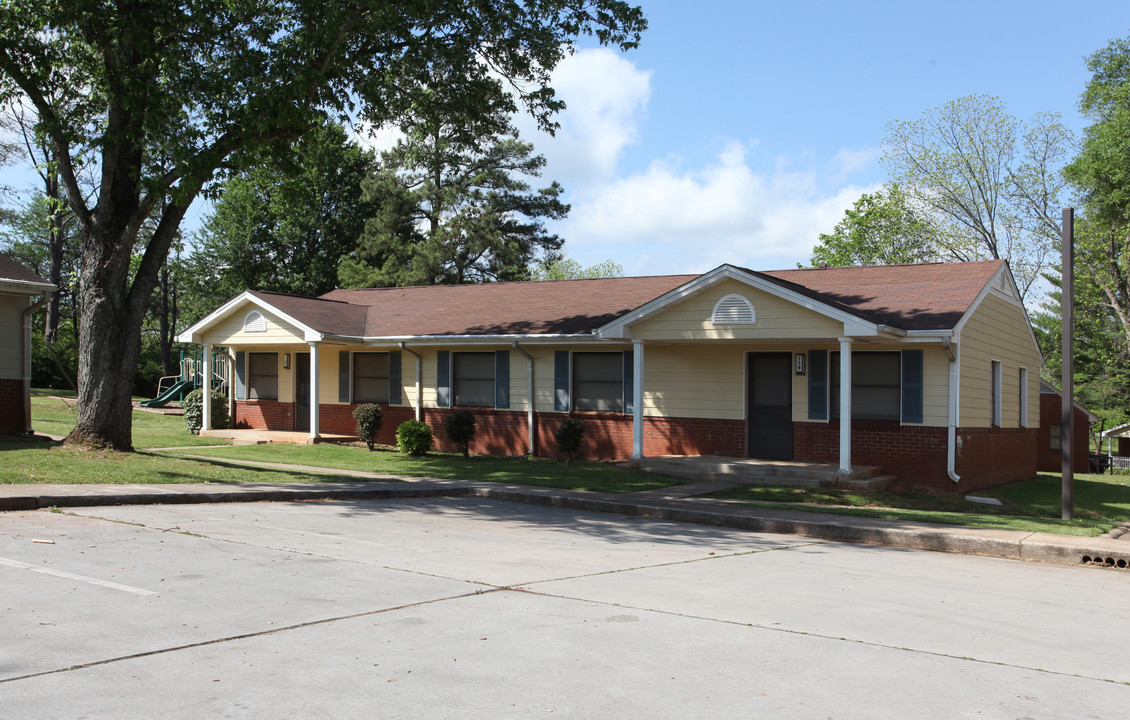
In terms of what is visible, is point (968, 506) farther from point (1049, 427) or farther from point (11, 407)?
point (11, 407)

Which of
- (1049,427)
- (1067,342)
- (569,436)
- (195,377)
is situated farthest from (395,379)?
(1049,427)

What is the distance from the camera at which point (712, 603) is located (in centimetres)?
759

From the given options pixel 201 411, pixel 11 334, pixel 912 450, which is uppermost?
pixel 11 334

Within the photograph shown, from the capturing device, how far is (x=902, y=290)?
64.5 ft

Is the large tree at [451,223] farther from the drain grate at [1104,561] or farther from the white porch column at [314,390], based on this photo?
the drain grate at [1104,561]

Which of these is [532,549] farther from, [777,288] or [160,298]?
[160,298]

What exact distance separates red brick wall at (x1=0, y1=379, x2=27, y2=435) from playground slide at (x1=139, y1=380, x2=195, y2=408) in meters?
16.0

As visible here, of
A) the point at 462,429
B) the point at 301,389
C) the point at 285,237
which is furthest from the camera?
the point at 285,237

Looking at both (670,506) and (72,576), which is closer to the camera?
(72,576)

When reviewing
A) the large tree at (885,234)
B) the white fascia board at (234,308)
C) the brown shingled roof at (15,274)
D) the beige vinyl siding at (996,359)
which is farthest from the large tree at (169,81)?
the large tree at (885,234)

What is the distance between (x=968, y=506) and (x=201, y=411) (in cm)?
2059

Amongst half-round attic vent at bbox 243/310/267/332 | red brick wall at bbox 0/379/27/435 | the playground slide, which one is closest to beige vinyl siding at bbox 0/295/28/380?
red brick wall at bbox 0/379/27/435

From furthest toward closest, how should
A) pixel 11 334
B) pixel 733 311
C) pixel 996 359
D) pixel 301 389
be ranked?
pixel 301 389 → pixel 996 359 → pixel 11 334 → pixel 733 311

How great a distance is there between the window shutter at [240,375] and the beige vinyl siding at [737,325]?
522 inches
